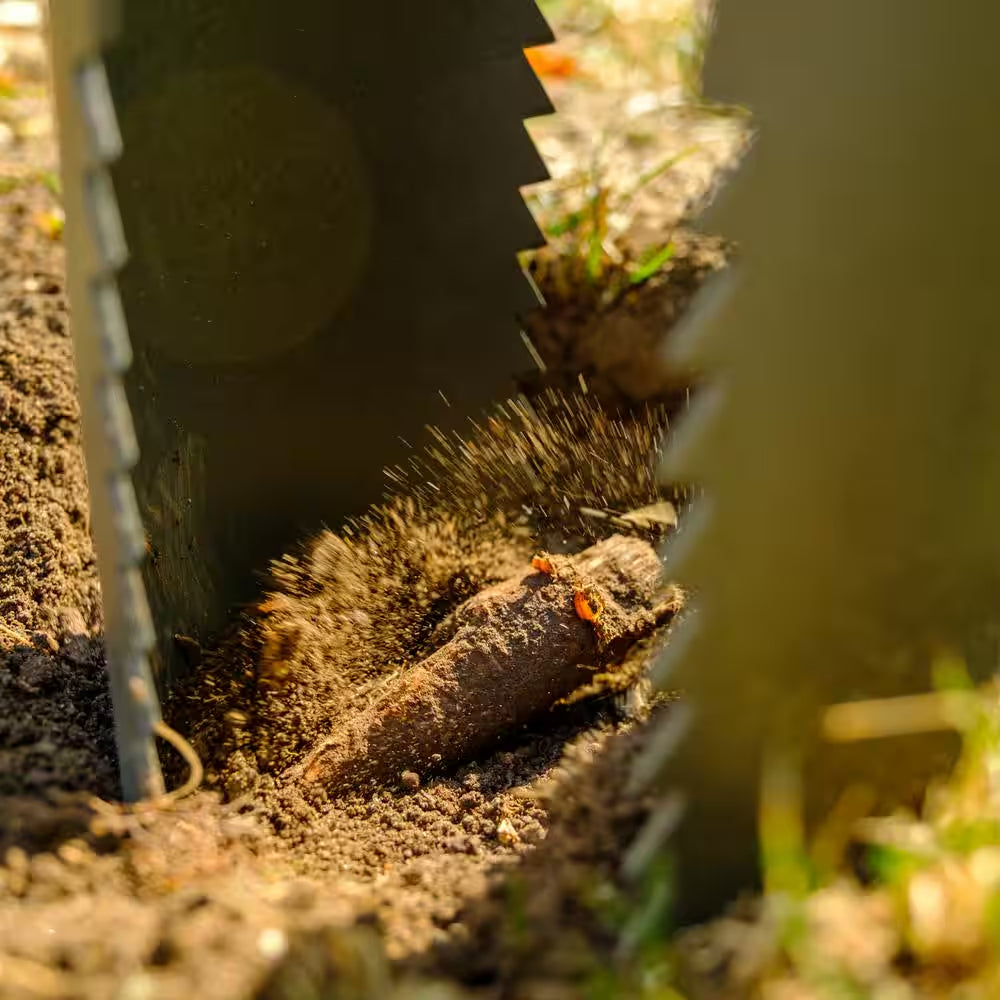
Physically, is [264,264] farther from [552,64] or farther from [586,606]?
[552,64]

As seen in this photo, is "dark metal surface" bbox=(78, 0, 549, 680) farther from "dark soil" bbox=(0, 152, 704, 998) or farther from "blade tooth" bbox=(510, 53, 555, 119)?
"dark soil" bbox=(0, 152, 704, 998)

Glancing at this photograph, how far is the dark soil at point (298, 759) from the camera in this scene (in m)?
1.07

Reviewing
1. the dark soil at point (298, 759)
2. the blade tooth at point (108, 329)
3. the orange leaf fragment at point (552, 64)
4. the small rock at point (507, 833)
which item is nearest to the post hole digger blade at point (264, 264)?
the blade tooth at point (108, 329)

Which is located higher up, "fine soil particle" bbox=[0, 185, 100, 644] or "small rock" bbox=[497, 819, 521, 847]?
"fine soil particle" bbox=[0, 185, 100, 644]

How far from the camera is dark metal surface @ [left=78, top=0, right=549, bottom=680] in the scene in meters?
1.76

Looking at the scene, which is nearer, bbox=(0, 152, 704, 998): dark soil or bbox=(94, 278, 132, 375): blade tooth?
bbox=(0, 152, 704, 998): dark soil

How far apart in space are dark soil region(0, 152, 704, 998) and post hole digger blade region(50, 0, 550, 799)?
0.44ft

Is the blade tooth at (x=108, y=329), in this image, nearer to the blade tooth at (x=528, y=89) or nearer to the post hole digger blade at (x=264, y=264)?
the post hole digger blade at (x=264, y=264)

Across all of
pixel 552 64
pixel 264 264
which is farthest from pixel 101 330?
pixel 552 64

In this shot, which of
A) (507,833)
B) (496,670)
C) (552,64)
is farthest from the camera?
(552,64)

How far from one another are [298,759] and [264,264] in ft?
3.10

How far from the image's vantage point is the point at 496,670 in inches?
73.4

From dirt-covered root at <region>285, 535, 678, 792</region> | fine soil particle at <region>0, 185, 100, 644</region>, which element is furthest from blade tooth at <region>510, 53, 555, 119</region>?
fine soil particle at <region>0, 185, 100, 644</region>

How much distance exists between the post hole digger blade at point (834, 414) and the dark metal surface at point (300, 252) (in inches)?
39.2
